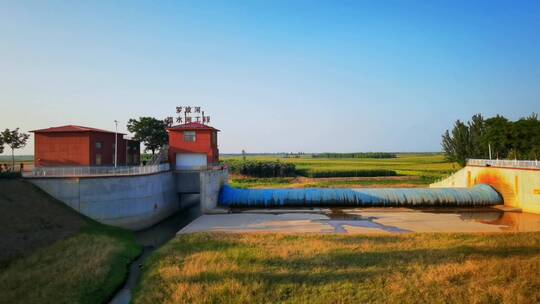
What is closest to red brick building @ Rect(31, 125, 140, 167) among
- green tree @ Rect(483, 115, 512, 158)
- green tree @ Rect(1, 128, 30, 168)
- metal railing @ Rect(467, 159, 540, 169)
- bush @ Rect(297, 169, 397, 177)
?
green tree @ Rect(1, 128, 30, 168)

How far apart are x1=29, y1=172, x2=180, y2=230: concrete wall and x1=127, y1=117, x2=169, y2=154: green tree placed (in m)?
22.9

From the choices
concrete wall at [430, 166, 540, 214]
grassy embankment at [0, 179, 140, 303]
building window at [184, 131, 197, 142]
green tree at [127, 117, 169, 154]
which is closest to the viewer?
grassy embankment at [0, 179, 140, 303]

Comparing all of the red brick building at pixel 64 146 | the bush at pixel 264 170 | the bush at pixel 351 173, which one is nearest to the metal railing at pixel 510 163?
the bush at pixel 351 173

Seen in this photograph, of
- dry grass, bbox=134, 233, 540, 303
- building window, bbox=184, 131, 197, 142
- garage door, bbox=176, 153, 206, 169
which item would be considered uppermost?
building window, bbox=184, 131, 197, 142

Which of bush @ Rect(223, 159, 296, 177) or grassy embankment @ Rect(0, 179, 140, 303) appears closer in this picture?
grassy embankment @ Rect(0, 179, 140, 303)

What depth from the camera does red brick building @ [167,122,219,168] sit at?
130ft

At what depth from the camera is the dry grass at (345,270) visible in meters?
14.9

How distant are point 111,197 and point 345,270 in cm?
2064

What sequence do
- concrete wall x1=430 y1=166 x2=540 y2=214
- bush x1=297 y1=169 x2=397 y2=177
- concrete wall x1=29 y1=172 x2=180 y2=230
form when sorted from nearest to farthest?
concrete wall x1=29 y1=172 x2=180 y2=230 < concrete wall x1=430 y1=166 x2=540 y2=214 < bush x1=297 y1=169 x2=397 y2=177

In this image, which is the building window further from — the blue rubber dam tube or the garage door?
the blue rubber dam tube

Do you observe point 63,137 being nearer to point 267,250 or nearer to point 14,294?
point 14,294

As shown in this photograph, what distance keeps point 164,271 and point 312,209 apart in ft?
68.1

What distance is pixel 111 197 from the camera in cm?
2892

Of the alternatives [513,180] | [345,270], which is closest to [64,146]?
[345,270]
